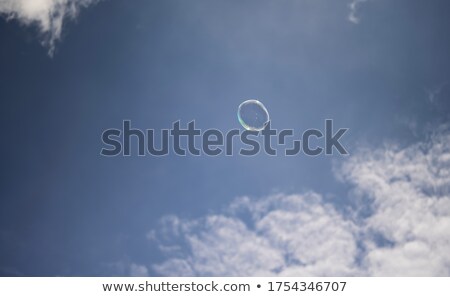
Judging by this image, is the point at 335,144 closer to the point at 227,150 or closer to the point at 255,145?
the point at 255,145
